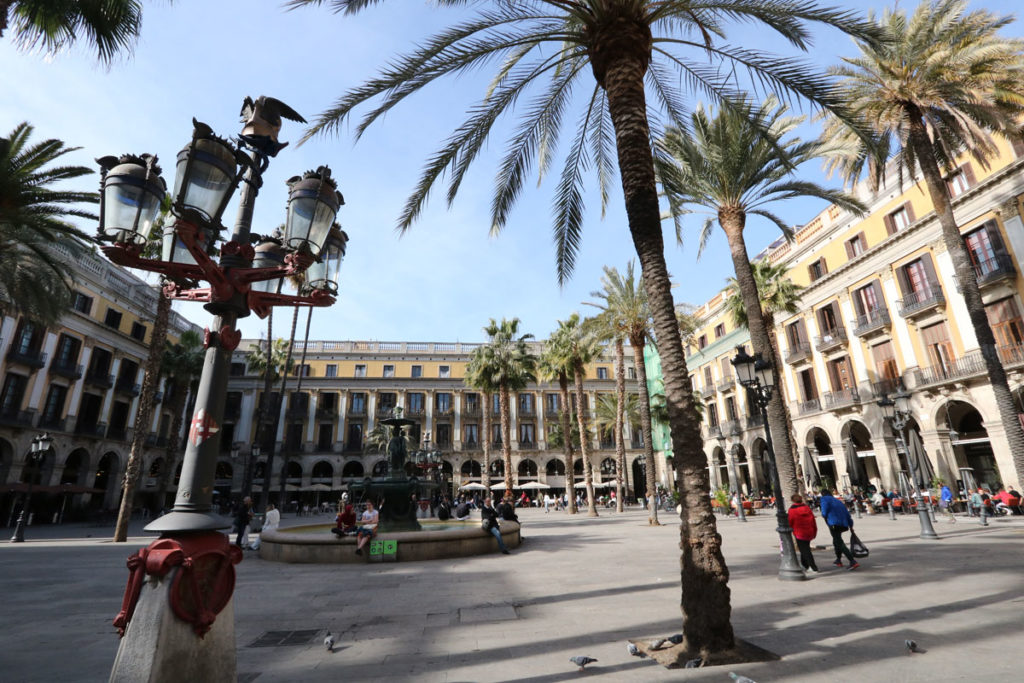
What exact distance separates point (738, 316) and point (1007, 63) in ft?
47.7

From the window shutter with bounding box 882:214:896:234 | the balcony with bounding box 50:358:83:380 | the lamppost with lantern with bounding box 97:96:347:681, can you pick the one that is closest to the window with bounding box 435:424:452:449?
the balcony with bounding box 50:358:83:380

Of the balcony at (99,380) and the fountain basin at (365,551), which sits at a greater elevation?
the balcony at (99,380)

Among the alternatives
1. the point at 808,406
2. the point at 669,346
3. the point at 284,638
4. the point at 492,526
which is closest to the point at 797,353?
the point at 808,406

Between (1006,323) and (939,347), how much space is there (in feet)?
9.72

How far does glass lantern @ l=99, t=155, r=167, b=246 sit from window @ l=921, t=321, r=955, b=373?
29.3m

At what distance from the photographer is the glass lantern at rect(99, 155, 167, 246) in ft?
12.4

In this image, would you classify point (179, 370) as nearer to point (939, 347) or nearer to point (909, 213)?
point (939, 347)

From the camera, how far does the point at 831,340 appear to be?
1153 inches

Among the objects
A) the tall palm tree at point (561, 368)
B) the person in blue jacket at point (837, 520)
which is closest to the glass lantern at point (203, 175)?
the person in blue jacket at point (837, 520)

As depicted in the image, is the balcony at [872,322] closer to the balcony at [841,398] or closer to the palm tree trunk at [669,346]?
the balcony at [841,398]

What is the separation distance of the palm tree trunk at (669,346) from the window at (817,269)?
29051 millimetres

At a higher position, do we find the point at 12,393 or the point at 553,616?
the point at 12,393

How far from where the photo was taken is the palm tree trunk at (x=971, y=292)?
1505 centimetres

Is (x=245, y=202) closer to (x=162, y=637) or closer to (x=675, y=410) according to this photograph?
(x=162, y=637)
